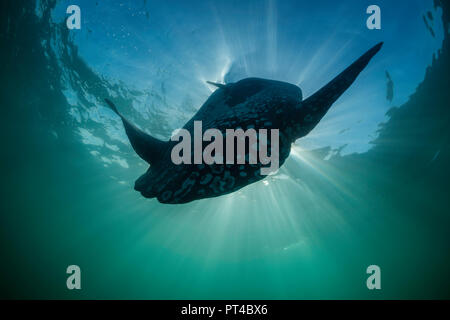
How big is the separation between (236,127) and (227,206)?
2631cm

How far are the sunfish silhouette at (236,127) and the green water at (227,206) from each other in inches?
469

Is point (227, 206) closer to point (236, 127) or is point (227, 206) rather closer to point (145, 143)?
point (145, 143)

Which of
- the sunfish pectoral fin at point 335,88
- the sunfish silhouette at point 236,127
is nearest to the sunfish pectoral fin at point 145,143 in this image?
the sunfish silhouette at point 236,127

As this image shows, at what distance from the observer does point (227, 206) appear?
27734 millimetres

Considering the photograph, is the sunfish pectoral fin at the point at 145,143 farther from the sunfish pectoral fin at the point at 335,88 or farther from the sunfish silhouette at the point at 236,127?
the sunfish pectoral fin at the point at 335,88

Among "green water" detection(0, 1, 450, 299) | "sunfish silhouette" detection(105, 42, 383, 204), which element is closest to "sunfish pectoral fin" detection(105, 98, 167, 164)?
"sunfish silhouette" detection(105, 42, 383, 204)

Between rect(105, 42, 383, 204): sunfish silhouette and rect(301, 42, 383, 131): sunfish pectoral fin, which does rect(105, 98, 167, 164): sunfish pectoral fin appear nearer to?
rect(105, 42, 383, 204): sunfish silhouette

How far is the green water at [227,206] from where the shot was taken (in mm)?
15141

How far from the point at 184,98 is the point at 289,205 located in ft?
63.2

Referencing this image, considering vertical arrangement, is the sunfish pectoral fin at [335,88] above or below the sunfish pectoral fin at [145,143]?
above

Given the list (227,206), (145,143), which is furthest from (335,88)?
(227,206)

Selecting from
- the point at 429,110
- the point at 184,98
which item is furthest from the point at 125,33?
the point at 429,110

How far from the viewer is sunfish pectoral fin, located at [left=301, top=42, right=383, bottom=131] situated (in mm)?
2332

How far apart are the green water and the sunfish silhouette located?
1191 centimetres
